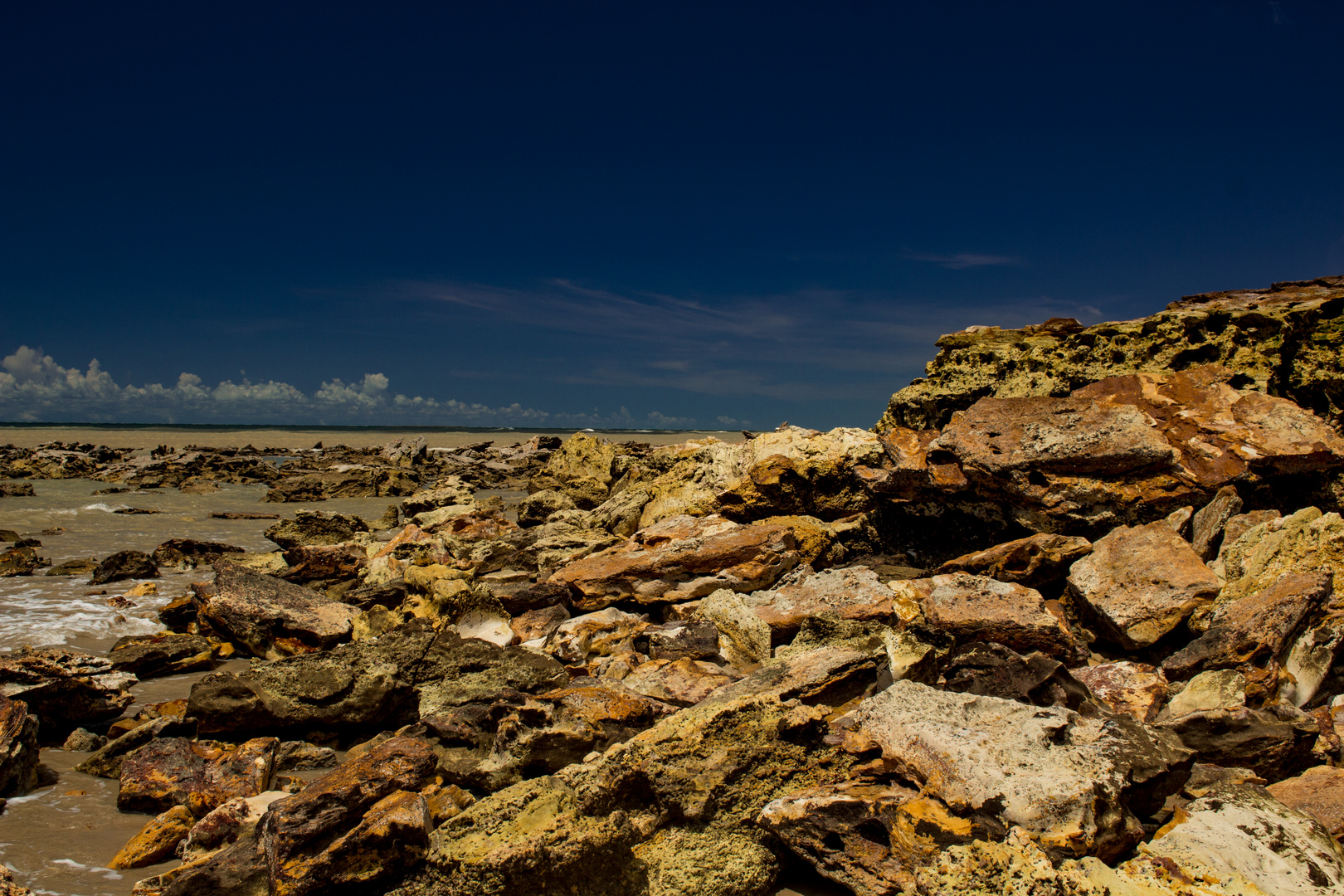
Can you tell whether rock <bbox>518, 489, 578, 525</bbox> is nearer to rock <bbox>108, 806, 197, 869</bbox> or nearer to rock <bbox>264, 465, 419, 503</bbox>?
rock <bbox>264, 465, 419, 503</bbox>

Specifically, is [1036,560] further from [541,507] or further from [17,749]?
[541,507]

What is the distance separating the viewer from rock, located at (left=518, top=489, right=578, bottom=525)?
450 inches

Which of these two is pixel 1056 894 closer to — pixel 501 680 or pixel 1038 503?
pixel 501 680

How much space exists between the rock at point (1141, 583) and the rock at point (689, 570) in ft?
7.46

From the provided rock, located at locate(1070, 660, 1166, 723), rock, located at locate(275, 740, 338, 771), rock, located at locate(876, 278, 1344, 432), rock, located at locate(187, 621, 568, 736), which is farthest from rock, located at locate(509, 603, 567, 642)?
rock, located at locate(876, 278, 1344, 432)

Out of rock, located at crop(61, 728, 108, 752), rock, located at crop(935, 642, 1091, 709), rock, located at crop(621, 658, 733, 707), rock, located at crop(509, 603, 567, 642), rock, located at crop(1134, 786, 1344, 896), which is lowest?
rock, located at crop(61, 728, 108, 752)

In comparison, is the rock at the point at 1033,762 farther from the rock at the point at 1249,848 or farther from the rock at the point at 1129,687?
the rock at the point at 1129,687

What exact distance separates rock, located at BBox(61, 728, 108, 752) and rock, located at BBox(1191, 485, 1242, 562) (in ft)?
23.3

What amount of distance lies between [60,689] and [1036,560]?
6499mm

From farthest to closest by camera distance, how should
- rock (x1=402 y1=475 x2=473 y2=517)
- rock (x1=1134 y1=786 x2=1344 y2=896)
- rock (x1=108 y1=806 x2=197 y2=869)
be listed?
rock (x1=402 y1=475 x2=473 y2=517) → rock (x1=108 y1=806 x2=197 y2=869) → rock (x1=1134 y1=786 x2=1344 y2=896)

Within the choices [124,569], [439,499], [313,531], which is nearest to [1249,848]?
[124,569]

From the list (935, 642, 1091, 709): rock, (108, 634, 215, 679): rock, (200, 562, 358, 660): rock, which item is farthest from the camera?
(200, 562, 358, 660): rock

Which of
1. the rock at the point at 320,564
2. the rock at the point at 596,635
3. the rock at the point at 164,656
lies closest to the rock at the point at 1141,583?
the rock at the point at 596,635

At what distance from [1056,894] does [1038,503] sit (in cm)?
388
